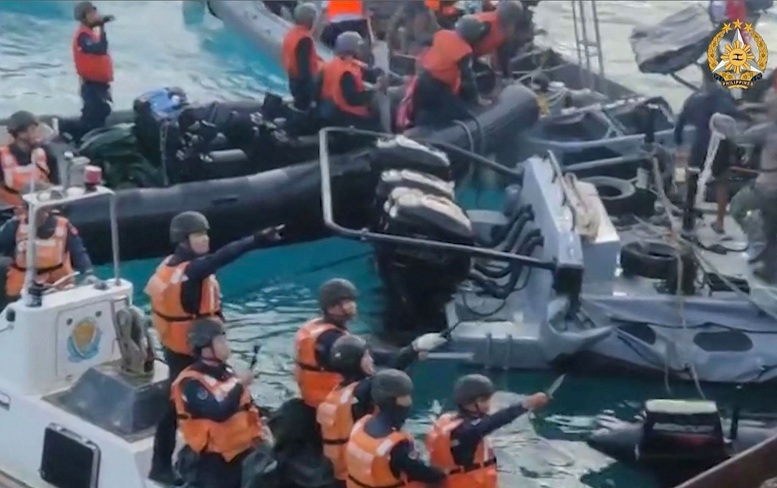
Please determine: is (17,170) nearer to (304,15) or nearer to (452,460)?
(304,15)

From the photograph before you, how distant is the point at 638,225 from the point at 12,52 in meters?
8.63

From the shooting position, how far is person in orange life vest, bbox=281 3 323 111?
9945 mm

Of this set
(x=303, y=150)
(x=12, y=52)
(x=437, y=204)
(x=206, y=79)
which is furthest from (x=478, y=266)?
(x=12, y=52)

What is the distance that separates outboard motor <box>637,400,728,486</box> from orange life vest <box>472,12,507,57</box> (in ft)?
14.9

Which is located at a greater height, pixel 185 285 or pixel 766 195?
pixel 185 285

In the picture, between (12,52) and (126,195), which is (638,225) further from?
(12,52)

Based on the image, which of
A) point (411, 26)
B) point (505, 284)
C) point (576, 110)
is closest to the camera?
point (505, 284)

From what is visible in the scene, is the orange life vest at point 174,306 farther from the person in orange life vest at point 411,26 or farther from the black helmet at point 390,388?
the person in orange life vest at point 411,26

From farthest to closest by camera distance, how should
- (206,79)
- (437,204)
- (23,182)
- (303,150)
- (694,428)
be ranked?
(206,79)
(303,150)
(437,204)
(23,182)
(694,428)

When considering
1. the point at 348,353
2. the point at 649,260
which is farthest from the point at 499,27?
the point at 348,353

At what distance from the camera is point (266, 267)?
32.1ft

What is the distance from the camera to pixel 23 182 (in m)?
7.51

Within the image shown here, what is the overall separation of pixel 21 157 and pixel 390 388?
3438 millimetres

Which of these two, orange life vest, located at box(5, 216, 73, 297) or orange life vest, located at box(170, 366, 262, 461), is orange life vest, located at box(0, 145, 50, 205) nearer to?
orange life vest, located at box(5, 216, 73, 297)
